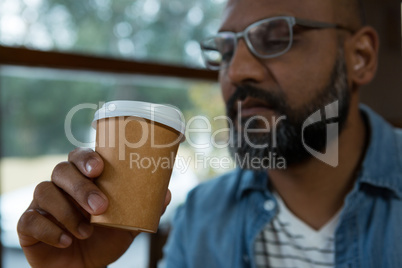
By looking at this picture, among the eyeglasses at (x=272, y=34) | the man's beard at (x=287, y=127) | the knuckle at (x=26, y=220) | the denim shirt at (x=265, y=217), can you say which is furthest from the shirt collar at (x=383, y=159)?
the knuckle at (x=26, y=220)

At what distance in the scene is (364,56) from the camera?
1362 mm

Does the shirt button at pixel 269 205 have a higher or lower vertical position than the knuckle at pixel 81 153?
lower

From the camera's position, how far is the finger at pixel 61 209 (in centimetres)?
84

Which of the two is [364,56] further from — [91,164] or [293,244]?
[91,164]

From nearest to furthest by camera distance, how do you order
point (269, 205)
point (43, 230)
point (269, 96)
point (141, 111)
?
1. point (141, 111)
2. point (43, 230)
3. point (269, 96)
4. point (269, 205)

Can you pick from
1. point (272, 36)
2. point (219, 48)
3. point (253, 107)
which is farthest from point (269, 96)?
point (219, 48)

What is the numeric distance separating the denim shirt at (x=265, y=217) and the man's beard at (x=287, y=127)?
149mm

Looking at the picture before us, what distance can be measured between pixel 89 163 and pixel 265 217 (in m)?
0.70

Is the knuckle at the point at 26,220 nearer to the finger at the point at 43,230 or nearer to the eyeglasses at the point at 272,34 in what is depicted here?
the finger at the point at 43,230

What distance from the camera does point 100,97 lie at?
2273 mm

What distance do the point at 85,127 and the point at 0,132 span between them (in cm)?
42

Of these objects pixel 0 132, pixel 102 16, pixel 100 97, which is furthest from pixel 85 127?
pixel 102 16

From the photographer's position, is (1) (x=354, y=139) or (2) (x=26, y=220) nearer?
(2) (x=26, y=220)

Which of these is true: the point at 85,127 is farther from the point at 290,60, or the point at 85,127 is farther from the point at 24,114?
the point at 290,60
